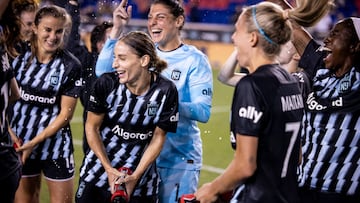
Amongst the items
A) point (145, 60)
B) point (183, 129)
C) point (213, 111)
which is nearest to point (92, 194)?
point (183, 129)

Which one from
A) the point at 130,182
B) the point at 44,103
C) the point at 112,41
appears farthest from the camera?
the point at 44,103

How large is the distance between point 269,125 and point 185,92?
5.44 ft

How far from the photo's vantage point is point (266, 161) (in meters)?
3.34

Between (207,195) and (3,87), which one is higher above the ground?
(3,87)

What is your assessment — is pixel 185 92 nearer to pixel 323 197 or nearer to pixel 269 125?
pixel 323 197

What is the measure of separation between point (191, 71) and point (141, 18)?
16.7m

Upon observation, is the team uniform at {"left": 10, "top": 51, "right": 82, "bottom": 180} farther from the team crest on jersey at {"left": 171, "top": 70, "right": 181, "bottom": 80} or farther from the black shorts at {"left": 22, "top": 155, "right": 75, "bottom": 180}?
the team crest on jersey at {"left": 171, "top": 70, "right": 181, "bottom": 80}

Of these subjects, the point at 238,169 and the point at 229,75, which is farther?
the point at 229,75

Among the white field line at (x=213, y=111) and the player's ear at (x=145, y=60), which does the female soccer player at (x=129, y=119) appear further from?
the white field line at (x=213, y=111)

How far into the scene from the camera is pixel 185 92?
16.1 feet

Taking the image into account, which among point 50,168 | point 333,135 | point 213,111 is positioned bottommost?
point 213,111

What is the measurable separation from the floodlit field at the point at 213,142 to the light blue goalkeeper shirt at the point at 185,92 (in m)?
2.23

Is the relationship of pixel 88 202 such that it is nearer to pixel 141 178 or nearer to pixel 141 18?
pixel 141 178

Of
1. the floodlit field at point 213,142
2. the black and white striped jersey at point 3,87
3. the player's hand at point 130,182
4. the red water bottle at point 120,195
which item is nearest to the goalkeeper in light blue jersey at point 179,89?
the player's hand at point 130,182
